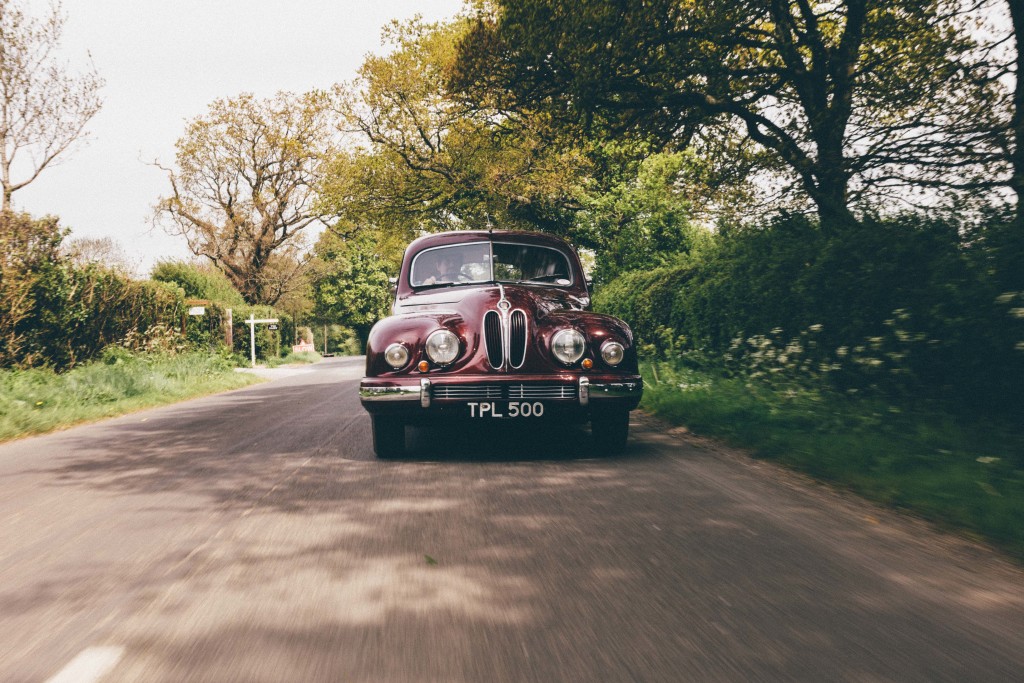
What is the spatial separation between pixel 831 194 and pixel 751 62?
4945 mm

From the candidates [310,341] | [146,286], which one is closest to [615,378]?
[146,286]

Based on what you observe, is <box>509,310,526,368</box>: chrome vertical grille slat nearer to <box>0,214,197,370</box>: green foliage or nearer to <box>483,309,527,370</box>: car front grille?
<box>483,309,527,370</box>: car front grille

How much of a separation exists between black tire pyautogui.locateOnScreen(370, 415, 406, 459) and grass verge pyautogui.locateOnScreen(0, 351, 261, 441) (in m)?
4.87

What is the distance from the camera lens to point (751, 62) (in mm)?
13930

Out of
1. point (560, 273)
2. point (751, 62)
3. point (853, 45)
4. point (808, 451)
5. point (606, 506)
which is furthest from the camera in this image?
point (751, 62)

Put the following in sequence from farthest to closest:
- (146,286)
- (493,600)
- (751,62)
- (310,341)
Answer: (310,341) → (146,286) → (751,62) → (493,600)

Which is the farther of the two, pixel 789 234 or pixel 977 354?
pixel 789 234

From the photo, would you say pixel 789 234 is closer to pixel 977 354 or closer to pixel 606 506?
pixel 977 354

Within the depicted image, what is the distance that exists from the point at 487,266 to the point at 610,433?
2.38 metres

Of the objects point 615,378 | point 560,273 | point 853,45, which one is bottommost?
point 615,378

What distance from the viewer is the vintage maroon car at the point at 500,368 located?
618cm

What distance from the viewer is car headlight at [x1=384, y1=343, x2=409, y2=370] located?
6.27m

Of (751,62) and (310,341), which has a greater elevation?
(751,62)

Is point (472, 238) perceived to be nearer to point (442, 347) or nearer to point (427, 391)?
point (442, 347)
